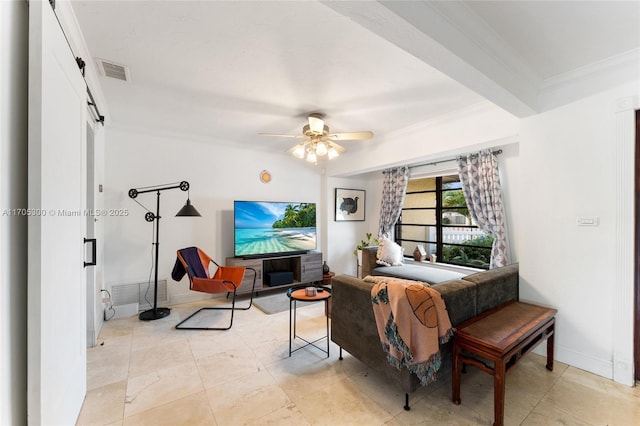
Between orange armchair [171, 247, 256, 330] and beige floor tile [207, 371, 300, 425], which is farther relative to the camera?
orange armchair [171, 247, 256, 330]

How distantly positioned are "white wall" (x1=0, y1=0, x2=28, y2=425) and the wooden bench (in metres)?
2.30

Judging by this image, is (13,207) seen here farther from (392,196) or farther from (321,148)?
(392,196)

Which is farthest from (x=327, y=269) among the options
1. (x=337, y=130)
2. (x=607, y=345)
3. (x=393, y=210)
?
(x=607, y=345)

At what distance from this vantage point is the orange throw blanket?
169 cm

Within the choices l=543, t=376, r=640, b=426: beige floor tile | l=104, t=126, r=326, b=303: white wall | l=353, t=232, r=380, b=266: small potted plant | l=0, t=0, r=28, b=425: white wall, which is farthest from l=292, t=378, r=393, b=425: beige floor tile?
l=353, t=232, r=380, b=266: small potted plant

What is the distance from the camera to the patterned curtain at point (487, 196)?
11.1 feet

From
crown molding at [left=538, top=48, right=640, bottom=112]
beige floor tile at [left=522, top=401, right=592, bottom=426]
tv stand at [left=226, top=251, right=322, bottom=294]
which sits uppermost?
crown molding at [left=538, top=48, right=640, bottom=112]

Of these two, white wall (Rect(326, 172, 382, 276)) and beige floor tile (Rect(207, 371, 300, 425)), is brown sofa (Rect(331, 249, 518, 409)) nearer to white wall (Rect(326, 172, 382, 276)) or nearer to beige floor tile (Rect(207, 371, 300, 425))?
beige floor tile (Rect(207, 371, 300, 425))

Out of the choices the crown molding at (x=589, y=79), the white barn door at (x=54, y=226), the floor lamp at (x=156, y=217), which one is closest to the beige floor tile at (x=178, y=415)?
the white barn door at (x=54, y=226)

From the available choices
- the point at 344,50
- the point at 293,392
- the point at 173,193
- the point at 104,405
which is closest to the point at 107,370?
the point at 104,405

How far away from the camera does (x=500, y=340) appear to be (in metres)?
1.71

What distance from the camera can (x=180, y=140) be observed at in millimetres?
4016

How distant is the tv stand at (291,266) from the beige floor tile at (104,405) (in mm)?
2225

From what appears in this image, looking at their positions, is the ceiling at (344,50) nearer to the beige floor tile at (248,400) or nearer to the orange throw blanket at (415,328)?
the orange throw blanket at (415,328)
